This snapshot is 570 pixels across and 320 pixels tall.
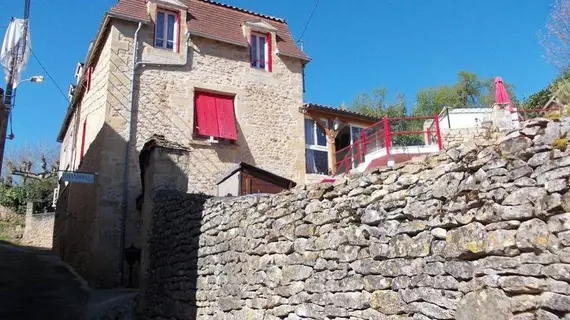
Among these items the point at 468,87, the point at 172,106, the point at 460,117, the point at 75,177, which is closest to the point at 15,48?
the point at 75,177

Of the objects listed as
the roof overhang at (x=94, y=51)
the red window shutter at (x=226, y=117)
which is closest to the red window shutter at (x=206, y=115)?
the red window shutter at (x=226, y=117)

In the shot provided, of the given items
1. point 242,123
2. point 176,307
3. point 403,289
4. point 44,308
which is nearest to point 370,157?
point 242,123

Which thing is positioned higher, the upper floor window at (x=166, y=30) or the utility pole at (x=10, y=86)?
the upper floor window at (x=166, y=30)

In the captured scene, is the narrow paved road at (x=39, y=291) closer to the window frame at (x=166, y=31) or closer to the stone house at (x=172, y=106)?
the stone house at (x=172, y=106)

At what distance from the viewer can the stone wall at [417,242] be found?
2.85 m

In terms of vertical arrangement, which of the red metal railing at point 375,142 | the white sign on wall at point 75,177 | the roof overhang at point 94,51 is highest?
the roof overhang at point 94,51

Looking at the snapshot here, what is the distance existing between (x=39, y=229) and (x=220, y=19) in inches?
590

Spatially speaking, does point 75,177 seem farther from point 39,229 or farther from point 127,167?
point 39,229

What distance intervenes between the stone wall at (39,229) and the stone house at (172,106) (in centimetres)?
Answer: 723

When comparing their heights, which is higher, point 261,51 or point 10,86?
point 261,51

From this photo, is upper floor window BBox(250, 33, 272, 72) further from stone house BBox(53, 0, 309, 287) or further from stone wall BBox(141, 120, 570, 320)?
stone wall BBox(141, 120, 570, 320)

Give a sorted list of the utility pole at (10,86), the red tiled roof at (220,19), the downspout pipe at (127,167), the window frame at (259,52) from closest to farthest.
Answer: the utility pole at (10,86), the downspout pipe at (127,167), the red tiled roof at (220,19), the window frame at (259,52)

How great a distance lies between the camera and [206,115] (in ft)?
46.1

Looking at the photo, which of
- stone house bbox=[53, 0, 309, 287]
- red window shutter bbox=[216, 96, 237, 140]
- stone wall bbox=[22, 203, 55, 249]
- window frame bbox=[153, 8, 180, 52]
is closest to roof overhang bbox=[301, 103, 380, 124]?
stone house bbox=[53, 0, 309, 287]
